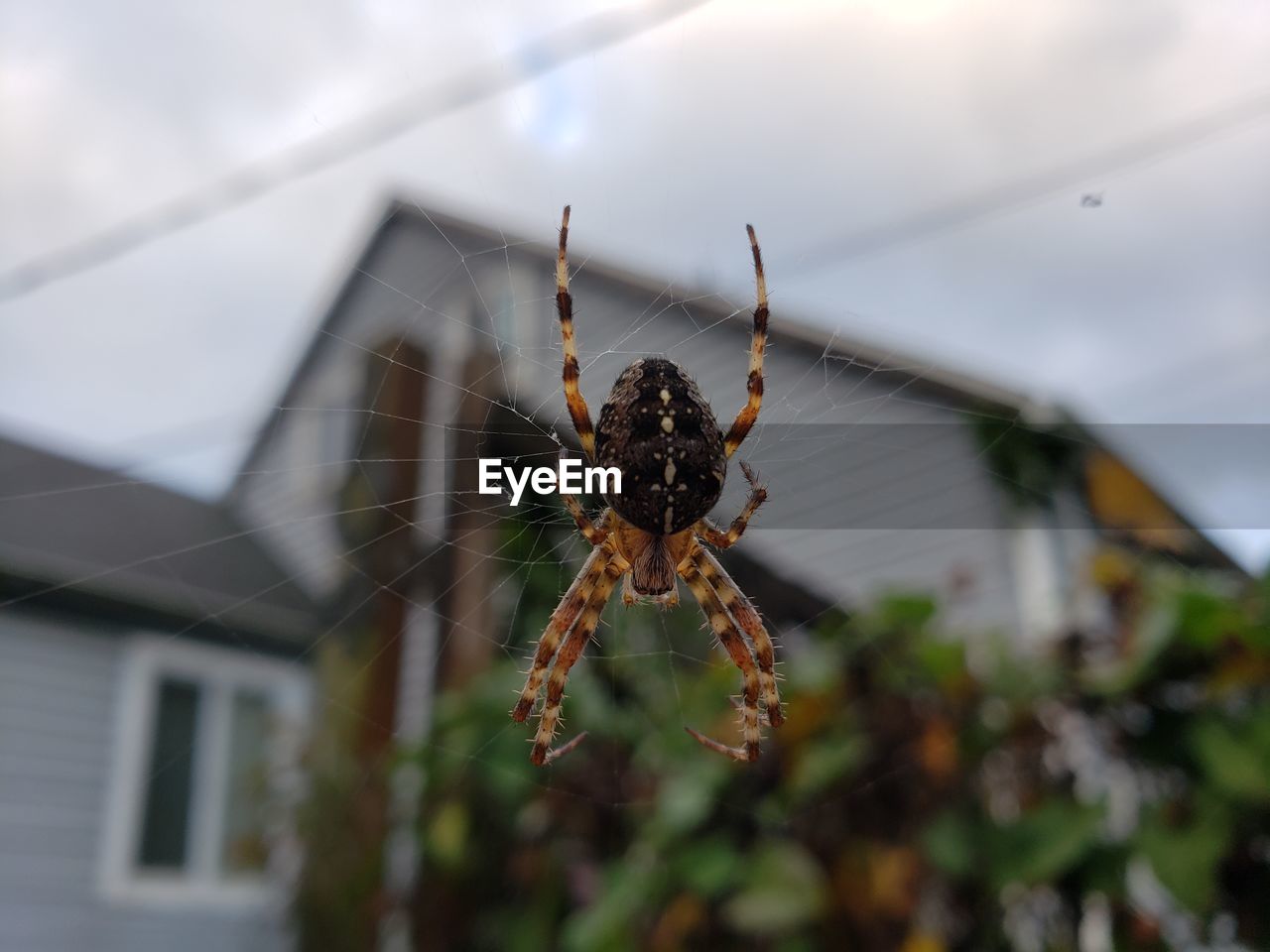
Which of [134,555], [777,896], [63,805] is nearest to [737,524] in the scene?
[777,896]

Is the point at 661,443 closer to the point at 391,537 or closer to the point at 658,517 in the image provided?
the point at 658,517

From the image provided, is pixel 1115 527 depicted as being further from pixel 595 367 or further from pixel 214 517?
pixel 214 517

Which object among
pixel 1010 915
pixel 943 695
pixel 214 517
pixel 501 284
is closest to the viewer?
pixel 1010 915

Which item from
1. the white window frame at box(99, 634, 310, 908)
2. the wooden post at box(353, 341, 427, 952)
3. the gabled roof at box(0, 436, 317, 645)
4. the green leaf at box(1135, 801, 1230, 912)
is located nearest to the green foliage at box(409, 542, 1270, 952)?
the green leaf at box(1135, 801, 1230, 912)

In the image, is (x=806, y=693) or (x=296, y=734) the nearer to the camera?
(x=806, y=693)

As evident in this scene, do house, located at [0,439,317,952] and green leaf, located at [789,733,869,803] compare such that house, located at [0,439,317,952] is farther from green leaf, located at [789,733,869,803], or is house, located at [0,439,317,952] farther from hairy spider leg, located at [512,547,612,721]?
hairy spider leg, located at [512,547,612,721]

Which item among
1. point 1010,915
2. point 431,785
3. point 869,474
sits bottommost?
point 1010,915

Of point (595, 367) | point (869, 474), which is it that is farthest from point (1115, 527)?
point (595, 367)

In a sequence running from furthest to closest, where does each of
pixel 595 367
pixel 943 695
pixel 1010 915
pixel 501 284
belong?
pixel 501 284, pixel 943 695, pixel 1010 915, pixel 595 367
